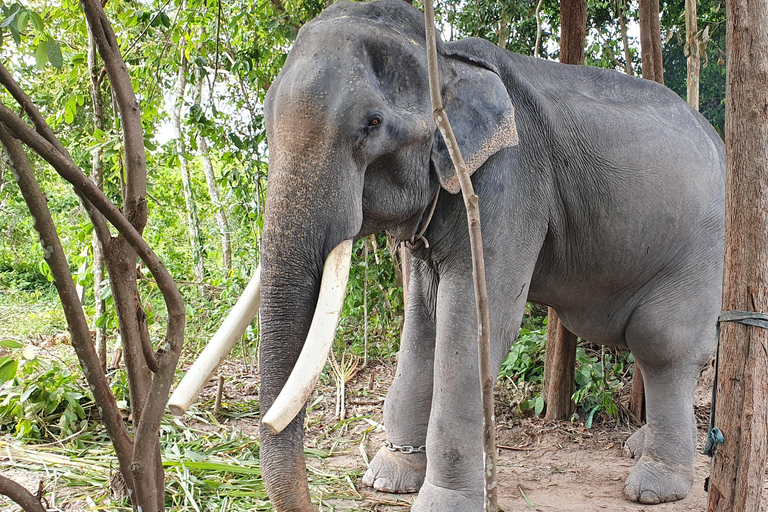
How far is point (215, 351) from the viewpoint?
201 cm

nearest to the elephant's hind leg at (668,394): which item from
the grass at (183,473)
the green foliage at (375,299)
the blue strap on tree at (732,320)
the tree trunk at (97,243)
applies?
the blue strap on tree at (732,320)

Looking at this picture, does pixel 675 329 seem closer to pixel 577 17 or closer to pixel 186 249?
pixel 577 17

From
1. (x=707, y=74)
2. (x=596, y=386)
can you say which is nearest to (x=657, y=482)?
(x=596, y=386)

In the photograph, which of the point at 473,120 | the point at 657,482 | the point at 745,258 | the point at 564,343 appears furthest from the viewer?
the point at 564,343

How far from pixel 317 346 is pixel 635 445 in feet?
7.39

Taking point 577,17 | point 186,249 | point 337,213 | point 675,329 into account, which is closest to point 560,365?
point 675,329

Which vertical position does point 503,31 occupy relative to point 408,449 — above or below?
above

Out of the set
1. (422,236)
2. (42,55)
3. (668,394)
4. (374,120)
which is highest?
(374,120)

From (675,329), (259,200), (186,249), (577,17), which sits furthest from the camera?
(186,249)

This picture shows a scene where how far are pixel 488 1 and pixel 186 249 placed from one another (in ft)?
18.6

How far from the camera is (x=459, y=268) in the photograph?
8.57 ft

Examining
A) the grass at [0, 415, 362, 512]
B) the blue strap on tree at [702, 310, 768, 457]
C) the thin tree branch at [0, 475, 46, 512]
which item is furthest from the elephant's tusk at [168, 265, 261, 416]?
the blue strap on tree at [702, 310, 768, 457]

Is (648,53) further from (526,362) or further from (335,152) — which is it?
(335,152)

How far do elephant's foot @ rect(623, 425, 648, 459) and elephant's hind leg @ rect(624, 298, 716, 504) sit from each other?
0.42m
